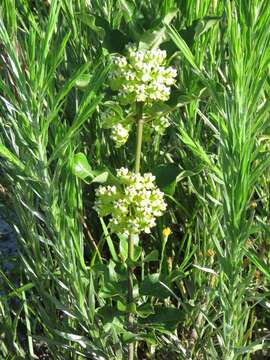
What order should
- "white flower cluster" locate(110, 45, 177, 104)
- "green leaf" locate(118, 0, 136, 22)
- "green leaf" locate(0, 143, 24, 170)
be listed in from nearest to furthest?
"green leaf" locate(0, 143, 24, 170)
"white flower cluster" locate(110, 45, 177, 104)
"green leaf" locate(118, 0, 136, 22)

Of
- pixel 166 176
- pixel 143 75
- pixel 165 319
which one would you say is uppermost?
pixel 143 75

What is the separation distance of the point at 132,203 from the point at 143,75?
237 millimetres

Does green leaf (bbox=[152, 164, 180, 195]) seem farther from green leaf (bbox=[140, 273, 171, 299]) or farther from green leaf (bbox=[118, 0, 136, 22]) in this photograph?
green leaf (bbox=[118, 0, 136, 22])

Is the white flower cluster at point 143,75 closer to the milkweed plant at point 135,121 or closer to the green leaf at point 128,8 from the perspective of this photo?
the milkweed plant at point 135,121

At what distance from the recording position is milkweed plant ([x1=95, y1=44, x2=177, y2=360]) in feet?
4.13

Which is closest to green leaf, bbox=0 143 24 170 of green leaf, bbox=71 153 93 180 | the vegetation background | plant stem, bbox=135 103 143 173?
the vegetation background

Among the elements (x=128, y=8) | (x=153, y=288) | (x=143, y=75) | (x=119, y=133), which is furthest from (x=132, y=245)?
(x=128, y=8)

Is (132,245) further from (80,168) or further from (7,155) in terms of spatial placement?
(7,155)

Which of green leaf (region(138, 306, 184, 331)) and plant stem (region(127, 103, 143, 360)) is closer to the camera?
plant stem (region(127, 103, 143, 360))

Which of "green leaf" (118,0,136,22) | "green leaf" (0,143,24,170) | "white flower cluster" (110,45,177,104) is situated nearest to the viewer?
"green leaf" (0,143,24,170)

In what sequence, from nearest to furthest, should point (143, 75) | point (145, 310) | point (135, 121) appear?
point (143, 75), point (135, 121), point (145, 310)

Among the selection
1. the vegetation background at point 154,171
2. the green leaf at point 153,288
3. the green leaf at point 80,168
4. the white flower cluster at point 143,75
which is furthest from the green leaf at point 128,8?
the green leaf at point 153,288

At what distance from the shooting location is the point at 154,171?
1.42 m

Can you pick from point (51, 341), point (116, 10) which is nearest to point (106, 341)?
point (51, 341)
